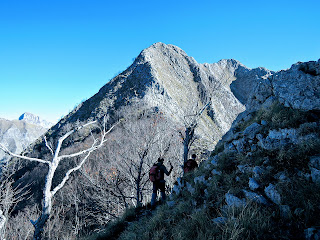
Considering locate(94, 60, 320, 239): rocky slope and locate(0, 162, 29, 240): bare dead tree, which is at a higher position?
locate(0, 162, 29, 240): bare dead tree

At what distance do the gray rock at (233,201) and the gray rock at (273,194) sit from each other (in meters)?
0.45

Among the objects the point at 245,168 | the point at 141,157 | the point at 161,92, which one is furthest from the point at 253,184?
the point at 161,92

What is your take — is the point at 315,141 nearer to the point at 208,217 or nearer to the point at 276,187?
the point at 276,187

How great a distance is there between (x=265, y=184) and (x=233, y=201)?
75cm

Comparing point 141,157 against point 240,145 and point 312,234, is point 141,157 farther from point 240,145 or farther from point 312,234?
point 312,234

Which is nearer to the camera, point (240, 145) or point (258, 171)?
point (258, 171)

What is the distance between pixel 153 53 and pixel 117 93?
32219mm

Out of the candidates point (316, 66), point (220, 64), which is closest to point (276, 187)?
point (316, 66)

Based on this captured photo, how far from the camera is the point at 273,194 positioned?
2975mm

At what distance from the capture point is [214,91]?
31.1ft

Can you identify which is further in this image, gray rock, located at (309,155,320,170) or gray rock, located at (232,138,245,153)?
gray rock, located at (232,138,245,153)

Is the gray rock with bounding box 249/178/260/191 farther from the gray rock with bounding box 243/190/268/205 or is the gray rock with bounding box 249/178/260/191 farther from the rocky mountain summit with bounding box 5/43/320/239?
the gray rock with bounding box 243/190/268/205

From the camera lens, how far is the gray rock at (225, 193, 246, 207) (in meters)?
3.13

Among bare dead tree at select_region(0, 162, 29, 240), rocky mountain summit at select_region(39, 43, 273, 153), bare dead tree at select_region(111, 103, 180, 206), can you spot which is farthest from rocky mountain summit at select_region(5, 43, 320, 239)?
rocky mountain summit at select_region(39, 43, 273, 153)
